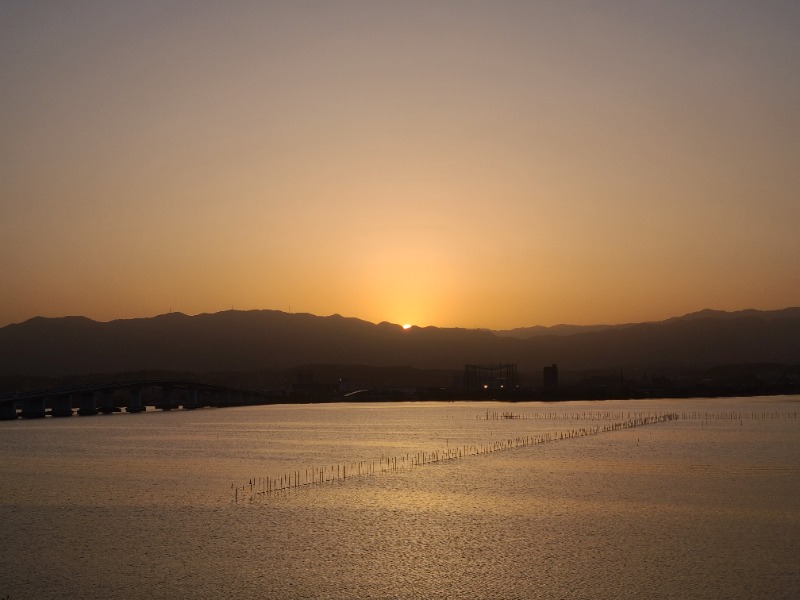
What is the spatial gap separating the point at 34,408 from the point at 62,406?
326 inches

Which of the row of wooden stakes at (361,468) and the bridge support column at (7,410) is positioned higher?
the bridge support column at (7,410)

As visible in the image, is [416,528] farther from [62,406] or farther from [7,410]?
[62,406]

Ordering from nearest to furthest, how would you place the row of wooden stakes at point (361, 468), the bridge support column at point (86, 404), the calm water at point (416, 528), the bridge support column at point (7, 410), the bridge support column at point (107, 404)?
the calm water at point (416, 528), the row of wooden stakes at point (361, 468), the bridge support column at point (7, 410), the bridge support column at point (86, 404), the bridge support column at point (107, 404)

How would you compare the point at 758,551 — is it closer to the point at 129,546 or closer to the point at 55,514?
the point at 129,546

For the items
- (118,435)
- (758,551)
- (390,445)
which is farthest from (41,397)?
(758,551)

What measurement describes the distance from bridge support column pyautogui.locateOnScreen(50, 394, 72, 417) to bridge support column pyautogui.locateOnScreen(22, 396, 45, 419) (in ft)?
18.2

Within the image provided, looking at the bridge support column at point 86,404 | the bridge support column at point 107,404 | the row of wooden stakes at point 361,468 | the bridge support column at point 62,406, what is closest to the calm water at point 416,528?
the row of wooden stakes at point 361,468

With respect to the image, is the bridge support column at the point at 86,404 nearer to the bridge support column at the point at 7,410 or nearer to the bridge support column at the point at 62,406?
the bridge support column at the point at 62,406

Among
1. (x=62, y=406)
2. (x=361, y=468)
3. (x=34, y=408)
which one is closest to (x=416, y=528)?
(x=361, y=468)

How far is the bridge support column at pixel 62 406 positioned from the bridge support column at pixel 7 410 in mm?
15343

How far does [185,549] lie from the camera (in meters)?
30.8

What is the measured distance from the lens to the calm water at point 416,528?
84.4 feet

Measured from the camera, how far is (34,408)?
158 m

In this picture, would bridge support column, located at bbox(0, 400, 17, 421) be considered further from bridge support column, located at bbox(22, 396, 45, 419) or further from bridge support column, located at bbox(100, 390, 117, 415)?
bridge support column, located at bbox(100, 390, 117, 415)
